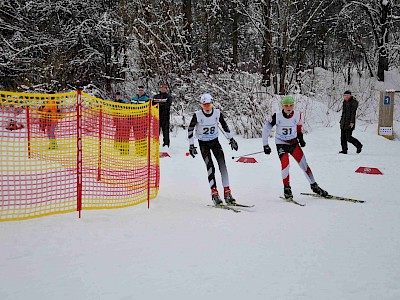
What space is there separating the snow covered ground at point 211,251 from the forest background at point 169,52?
9091 millimetres

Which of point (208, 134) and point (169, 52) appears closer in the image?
point (208, 134)

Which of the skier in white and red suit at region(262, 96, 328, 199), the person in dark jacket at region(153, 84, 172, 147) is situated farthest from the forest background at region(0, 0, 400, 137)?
the skier in white and red suit at region(262, 96, 328, 199)

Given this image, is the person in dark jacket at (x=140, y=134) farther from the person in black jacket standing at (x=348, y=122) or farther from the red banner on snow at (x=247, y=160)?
the person in black jacket standing at (x=348, y=122)

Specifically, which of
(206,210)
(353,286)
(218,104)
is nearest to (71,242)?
(206,210)

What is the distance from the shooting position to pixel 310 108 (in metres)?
16.8

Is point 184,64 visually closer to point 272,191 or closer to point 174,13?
point 174,13

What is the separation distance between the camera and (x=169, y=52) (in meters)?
17.5

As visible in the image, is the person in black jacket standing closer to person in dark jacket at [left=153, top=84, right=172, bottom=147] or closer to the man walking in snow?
person in dark jacket at [left=153, top=84, right=172, bottom=147]

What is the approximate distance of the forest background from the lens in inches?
659

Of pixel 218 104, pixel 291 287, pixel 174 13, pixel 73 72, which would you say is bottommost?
pixel 291 287

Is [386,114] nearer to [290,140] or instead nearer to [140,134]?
[290,140]

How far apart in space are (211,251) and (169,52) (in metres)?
14.3

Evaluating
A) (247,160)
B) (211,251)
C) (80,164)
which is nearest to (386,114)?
(247,160)

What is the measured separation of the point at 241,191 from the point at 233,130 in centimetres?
855
